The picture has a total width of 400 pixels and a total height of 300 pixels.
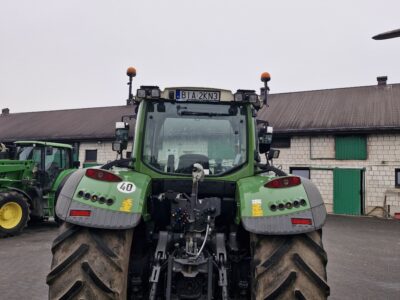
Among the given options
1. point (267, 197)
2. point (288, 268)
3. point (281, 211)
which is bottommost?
point (288, 268)

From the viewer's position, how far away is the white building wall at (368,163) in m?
18.8

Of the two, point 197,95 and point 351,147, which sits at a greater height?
point 197,95

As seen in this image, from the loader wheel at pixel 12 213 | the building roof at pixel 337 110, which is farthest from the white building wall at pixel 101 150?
the loader wheel at pixel 12 213

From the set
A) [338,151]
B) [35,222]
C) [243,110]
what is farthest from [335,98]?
[243,110]

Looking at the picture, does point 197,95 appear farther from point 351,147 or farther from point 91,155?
point 91,155

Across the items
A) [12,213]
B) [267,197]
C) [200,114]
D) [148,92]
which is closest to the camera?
[267,197]

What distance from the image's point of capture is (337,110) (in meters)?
22.1

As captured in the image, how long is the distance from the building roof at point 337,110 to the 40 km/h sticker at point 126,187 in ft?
58.9

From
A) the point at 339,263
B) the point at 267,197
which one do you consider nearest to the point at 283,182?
the point at 267,197

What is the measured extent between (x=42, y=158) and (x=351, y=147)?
48.4 feet

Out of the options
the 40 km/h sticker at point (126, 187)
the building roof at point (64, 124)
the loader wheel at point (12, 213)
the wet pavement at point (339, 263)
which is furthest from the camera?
the building roof at point (64, 124)

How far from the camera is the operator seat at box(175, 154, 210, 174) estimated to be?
Result: 434cm

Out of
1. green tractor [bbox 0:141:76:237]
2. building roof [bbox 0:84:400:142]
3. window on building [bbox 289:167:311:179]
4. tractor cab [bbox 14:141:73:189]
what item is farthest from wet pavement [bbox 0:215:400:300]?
building roof [bbox 0:84:400:142]

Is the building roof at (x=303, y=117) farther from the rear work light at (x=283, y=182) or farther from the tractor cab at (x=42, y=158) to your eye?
the rear work light at (x=283, y=182)
